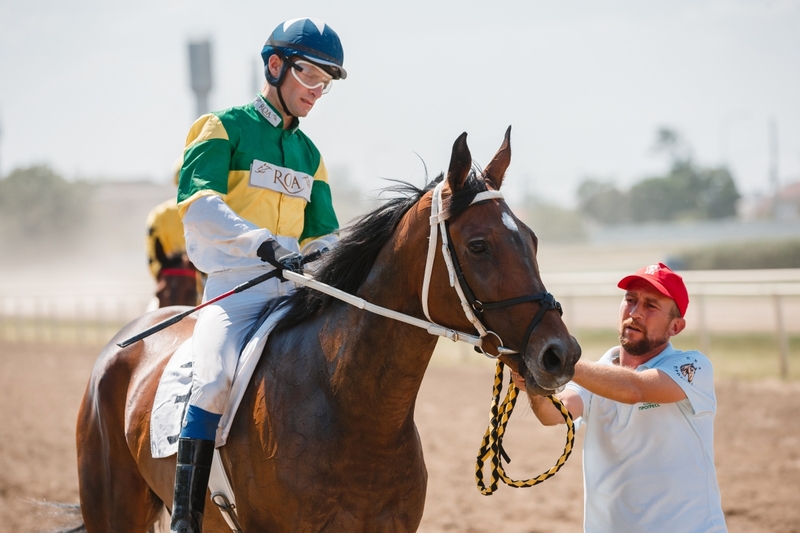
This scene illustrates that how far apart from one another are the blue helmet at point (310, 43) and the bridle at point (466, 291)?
2.98 ft

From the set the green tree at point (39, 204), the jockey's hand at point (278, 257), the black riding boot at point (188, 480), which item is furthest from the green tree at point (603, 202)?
the black riding boot at point (188, 480)

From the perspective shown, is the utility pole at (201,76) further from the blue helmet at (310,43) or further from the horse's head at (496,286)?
the horse's head at (496,286)

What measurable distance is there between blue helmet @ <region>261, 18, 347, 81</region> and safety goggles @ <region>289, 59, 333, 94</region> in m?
0.03

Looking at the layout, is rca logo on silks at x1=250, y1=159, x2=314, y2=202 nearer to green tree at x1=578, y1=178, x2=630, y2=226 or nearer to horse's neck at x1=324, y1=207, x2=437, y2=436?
horse's neck at x1=324, y1=207, x2=437, y2=436

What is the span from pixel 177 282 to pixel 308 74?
3.09 metres

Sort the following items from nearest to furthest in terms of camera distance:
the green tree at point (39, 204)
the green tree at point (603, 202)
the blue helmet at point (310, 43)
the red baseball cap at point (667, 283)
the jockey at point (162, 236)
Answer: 1. the red baseball cap at point (667, 283)
2. the blue helmet at point (310, 43)
3. the jockey at point (162, 236)
4. the green tree at point (603, 202)
5. the green tree at point (39, 204)

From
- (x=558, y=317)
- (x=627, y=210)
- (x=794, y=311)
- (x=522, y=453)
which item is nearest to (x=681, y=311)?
(x=558, y=317)

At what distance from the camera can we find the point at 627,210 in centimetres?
3331

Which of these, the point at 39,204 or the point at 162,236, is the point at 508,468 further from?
the point at 39,204

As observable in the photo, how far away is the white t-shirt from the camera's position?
115 inches

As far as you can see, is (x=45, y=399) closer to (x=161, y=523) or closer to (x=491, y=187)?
(x=161, y=523)

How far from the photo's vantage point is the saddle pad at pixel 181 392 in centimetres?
286

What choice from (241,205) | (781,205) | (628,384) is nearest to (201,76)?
(241,205)

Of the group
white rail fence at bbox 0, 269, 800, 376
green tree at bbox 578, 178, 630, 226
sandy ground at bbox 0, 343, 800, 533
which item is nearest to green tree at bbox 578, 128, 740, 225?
green tree at bbox 578, 178, 630, 226
